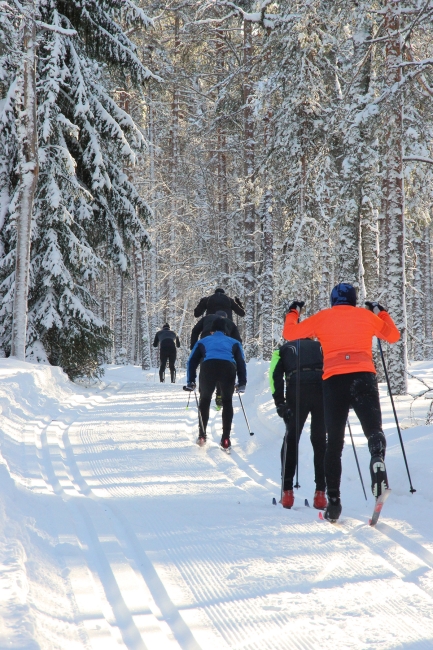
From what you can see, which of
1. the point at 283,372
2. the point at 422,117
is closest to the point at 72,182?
the point at 422,117

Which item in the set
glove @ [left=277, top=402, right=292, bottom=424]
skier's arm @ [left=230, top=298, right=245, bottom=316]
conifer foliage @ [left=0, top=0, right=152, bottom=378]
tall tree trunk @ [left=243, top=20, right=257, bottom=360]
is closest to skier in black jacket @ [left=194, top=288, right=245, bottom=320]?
skier's arm @ [left=230, top=298, right=245, bottom=316]

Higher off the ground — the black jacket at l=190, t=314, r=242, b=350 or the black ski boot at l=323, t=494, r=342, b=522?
the black jacket at l=190, t=314, r=242, b=350

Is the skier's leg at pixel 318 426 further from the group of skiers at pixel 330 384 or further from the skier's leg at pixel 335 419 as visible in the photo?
the skier's leg at pixel 335 419

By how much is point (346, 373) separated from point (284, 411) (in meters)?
1.10

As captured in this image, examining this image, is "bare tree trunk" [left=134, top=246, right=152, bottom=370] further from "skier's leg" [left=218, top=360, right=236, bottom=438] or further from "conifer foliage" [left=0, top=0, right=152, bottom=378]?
"skier's leg" [left=218, top=360, right=236, bottom=438]

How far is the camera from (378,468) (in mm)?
4793

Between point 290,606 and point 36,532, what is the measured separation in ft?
6.81

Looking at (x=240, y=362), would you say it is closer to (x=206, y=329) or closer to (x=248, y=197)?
(x=206, y=329)

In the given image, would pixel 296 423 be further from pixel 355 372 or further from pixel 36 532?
pixel 36 532

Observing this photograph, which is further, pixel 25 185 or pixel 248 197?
pixel 248 197

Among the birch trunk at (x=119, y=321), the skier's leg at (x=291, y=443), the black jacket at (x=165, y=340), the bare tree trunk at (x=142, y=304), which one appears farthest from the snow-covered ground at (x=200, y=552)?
the birch trunk at (x=119, y=321)

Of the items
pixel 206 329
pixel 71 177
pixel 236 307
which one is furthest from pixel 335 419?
pixel 71 177

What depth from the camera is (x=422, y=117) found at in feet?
41.9

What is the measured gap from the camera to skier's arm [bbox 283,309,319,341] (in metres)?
5.33
